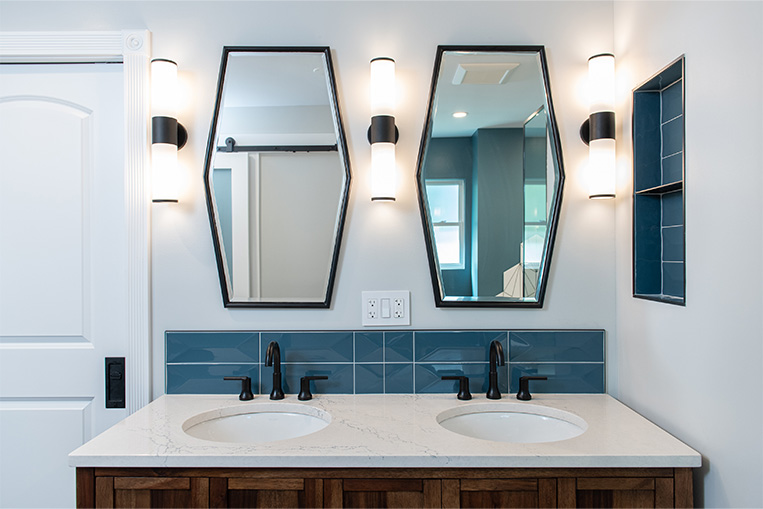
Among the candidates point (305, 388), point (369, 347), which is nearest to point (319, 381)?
point (305, 388)

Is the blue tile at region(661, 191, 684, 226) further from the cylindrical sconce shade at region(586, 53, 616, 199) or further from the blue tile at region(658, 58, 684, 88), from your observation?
the blue tile at region(658, 58, 684, 88)

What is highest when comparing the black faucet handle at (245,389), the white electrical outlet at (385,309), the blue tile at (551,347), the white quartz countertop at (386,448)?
the white electrical outlet at (385,309)

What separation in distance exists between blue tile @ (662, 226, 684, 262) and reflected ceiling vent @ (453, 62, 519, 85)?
73 cm

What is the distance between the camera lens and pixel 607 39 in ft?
5.76

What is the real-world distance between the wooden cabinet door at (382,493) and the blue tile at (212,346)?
640 millimetres

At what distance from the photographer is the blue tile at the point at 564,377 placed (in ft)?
5.71

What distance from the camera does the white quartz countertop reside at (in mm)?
1214

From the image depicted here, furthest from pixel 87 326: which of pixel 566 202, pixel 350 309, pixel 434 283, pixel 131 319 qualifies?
pixel 566 202

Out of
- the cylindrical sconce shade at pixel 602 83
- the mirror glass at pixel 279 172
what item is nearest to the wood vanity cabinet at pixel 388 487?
the mirror glass at pixel 279 172

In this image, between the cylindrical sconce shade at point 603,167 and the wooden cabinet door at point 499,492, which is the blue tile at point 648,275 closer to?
the cylindrical sconce shade at point 603,167

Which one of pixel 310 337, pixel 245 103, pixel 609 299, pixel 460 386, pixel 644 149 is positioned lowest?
pixel 460 386

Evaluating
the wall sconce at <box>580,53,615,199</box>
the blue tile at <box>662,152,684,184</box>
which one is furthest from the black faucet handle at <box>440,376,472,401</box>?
the blue tile at <box>662,152,684,184</box>

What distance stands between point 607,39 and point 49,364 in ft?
7.39

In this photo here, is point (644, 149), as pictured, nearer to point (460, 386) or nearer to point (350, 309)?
point (460, 386)
